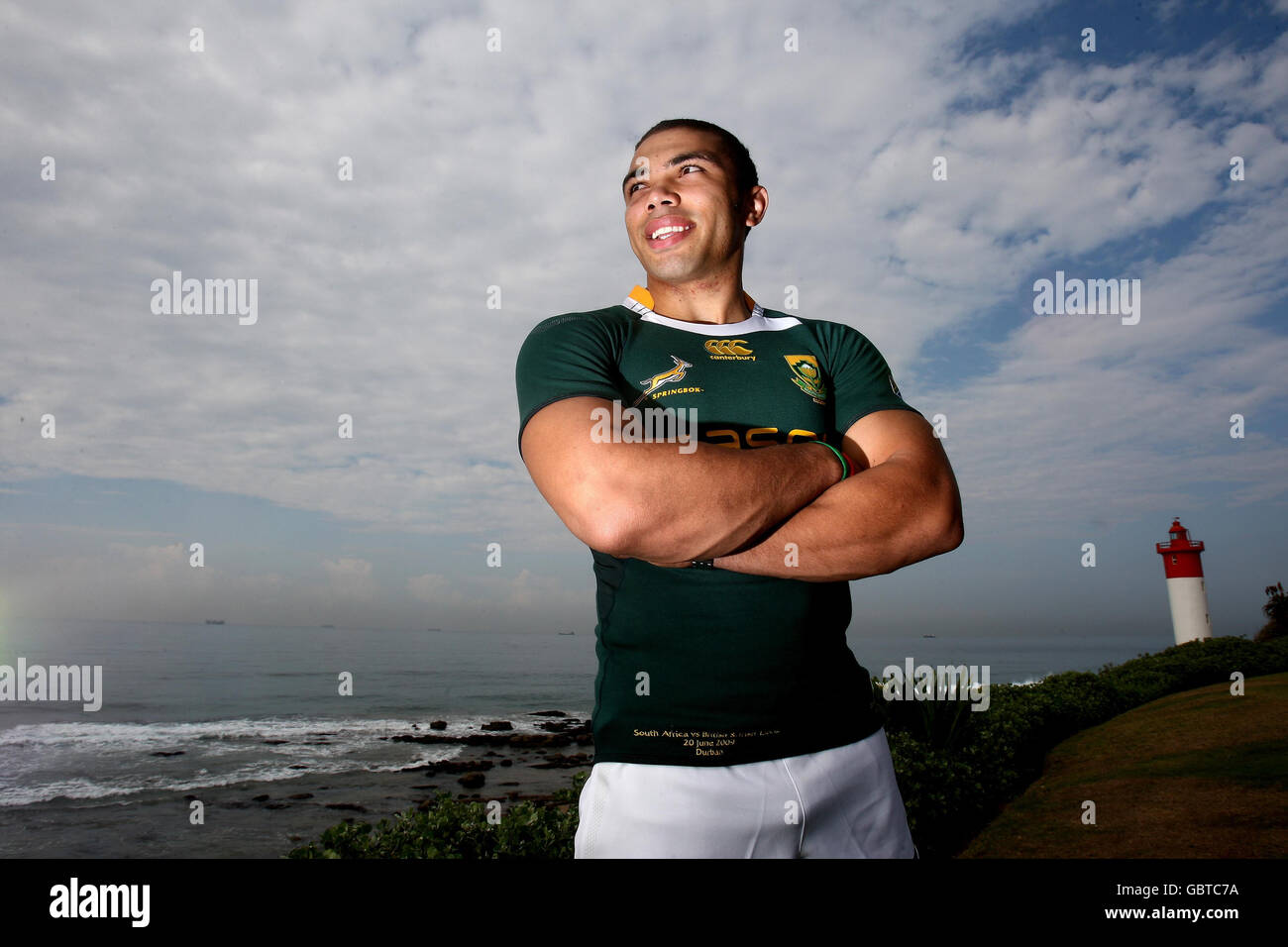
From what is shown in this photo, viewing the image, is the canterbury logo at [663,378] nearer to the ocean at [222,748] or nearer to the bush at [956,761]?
the bush at [956,761]

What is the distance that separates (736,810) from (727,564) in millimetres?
597

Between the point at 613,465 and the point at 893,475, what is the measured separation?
0.80m

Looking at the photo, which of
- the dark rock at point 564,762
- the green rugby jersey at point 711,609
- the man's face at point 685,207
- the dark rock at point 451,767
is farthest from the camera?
the dark rock at point 564,762

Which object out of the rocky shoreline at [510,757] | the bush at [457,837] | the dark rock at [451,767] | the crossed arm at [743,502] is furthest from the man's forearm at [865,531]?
the dark rock at [451,767]

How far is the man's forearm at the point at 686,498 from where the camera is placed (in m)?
1.64

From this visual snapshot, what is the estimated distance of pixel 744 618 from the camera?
1.81 m

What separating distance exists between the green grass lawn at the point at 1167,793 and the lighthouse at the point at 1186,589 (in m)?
16.4

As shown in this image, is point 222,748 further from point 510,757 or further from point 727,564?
point 727,564

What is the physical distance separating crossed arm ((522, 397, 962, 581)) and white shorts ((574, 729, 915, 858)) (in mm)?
504

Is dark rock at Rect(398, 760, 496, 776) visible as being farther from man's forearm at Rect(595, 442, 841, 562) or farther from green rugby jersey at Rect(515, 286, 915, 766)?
man's forearm at Rect(595, 442, 841, 562)

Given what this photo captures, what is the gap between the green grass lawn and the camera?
6.07 m

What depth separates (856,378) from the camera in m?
2.23
